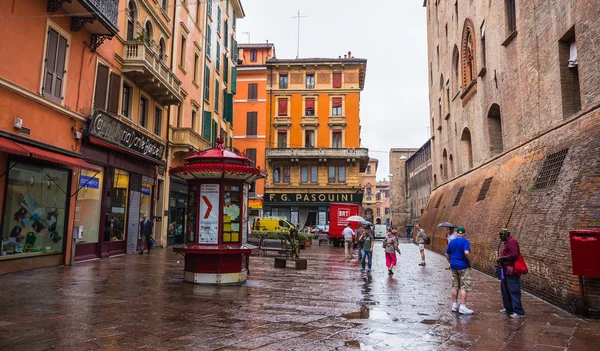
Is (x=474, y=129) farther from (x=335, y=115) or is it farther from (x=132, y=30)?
(x=335, y=115)

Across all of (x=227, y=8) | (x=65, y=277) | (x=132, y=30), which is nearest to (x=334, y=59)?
(x=227, y=8)

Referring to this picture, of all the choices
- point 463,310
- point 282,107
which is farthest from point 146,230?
point 282,107

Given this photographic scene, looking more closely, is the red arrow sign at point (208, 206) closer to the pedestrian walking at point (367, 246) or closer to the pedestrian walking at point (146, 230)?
the pedestrian walking at point (367, 246)

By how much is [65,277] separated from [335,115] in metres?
35.0

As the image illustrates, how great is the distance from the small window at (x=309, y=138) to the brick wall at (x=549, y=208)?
1111 inches

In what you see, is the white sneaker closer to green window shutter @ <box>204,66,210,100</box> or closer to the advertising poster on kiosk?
the advertising poster on kiosk

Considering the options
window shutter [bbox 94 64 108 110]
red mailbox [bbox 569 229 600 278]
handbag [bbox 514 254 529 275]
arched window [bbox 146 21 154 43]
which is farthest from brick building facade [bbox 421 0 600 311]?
arched window [bbox 146 21 154 43]

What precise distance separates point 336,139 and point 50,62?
106 ft

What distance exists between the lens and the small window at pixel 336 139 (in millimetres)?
42094

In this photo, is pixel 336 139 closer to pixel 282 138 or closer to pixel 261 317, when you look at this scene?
pixel 282 138

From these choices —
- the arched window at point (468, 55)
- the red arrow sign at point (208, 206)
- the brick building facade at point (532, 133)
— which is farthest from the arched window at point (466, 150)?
the red arrow sign at point (208, 206)

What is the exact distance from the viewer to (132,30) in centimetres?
1694

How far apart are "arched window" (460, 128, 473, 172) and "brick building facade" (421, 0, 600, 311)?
0.05m

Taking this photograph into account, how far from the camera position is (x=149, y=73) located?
1666 centimetres
